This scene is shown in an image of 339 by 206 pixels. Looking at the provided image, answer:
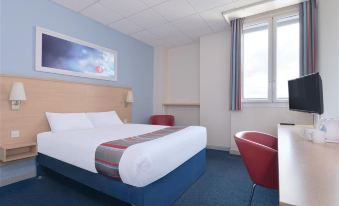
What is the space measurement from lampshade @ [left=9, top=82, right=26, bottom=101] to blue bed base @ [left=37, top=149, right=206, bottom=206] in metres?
0.82

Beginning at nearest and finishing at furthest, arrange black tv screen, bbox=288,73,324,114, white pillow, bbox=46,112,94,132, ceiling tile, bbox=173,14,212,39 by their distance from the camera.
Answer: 1. black tv screen, bbox=288,73,324,114
2. white pillow, bbox=46,112,94,132
3. ceiling tile, bbox=173,14,212,39

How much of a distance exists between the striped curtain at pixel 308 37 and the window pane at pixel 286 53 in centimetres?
27

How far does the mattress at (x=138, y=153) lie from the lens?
1.45 m

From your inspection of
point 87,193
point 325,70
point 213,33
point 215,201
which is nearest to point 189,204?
point 215,201

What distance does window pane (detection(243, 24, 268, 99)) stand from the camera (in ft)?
12.0

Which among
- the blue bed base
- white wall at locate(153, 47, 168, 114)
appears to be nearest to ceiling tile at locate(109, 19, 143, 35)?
white wall at locate(153, 47, 168, 114)

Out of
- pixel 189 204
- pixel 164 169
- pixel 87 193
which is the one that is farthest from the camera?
pixel 87 193

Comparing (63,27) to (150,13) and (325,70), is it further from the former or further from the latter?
(325,70)

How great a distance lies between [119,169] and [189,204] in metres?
0.93

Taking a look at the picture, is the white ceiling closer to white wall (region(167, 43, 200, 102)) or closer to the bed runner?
white wall (region(167, 43, 200, 102))

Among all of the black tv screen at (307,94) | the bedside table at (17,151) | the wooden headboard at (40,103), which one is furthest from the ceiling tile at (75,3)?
the black tv screen at (307,94)

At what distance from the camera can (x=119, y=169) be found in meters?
1.50

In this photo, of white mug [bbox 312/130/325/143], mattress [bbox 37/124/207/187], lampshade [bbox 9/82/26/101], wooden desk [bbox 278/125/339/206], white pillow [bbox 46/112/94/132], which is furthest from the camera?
white pillow [bbox 46/112/94/132]

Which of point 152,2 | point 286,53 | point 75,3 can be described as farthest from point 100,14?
point 286,53
